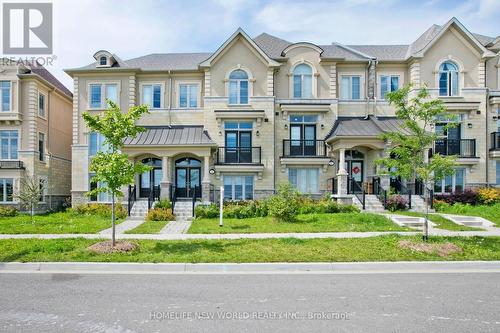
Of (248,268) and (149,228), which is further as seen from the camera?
(149,228)

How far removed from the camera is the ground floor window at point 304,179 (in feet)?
77.5

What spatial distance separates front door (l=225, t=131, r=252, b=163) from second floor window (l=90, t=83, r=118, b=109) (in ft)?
26.6

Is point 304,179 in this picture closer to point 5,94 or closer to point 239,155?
point 239,155

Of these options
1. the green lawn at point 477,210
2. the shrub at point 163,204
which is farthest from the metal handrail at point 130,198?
the green lawn at point 477,210

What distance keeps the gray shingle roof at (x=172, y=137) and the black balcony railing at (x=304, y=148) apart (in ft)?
16.8

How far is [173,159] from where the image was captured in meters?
24.0

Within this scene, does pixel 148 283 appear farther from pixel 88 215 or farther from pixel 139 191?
pixel 139 191

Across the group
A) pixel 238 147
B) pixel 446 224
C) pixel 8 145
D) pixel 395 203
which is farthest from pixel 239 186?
pixel 8 145

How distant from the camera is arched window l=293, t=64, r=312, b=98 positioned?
2386 centimetres

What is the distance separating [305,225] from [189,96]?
1346 centimetres

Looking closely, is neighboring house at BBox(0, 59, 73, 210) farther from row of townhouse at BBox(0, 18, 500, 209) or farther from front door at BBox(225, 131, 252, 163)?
front door at BBox(225, 131, 252, 163)

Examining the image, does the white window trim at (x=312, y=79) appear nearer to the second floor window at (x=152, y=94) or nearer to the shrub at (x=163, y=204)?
the second floor window at (x=152, y=94)

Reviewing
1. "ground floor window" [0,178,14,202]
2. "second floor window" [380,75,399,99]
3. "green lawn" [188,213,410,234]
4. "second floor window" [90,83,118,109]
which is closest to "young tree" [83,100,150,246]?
"green lawn" [188,213,410,234]

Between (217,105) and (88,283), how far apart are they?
17060 millimetres
